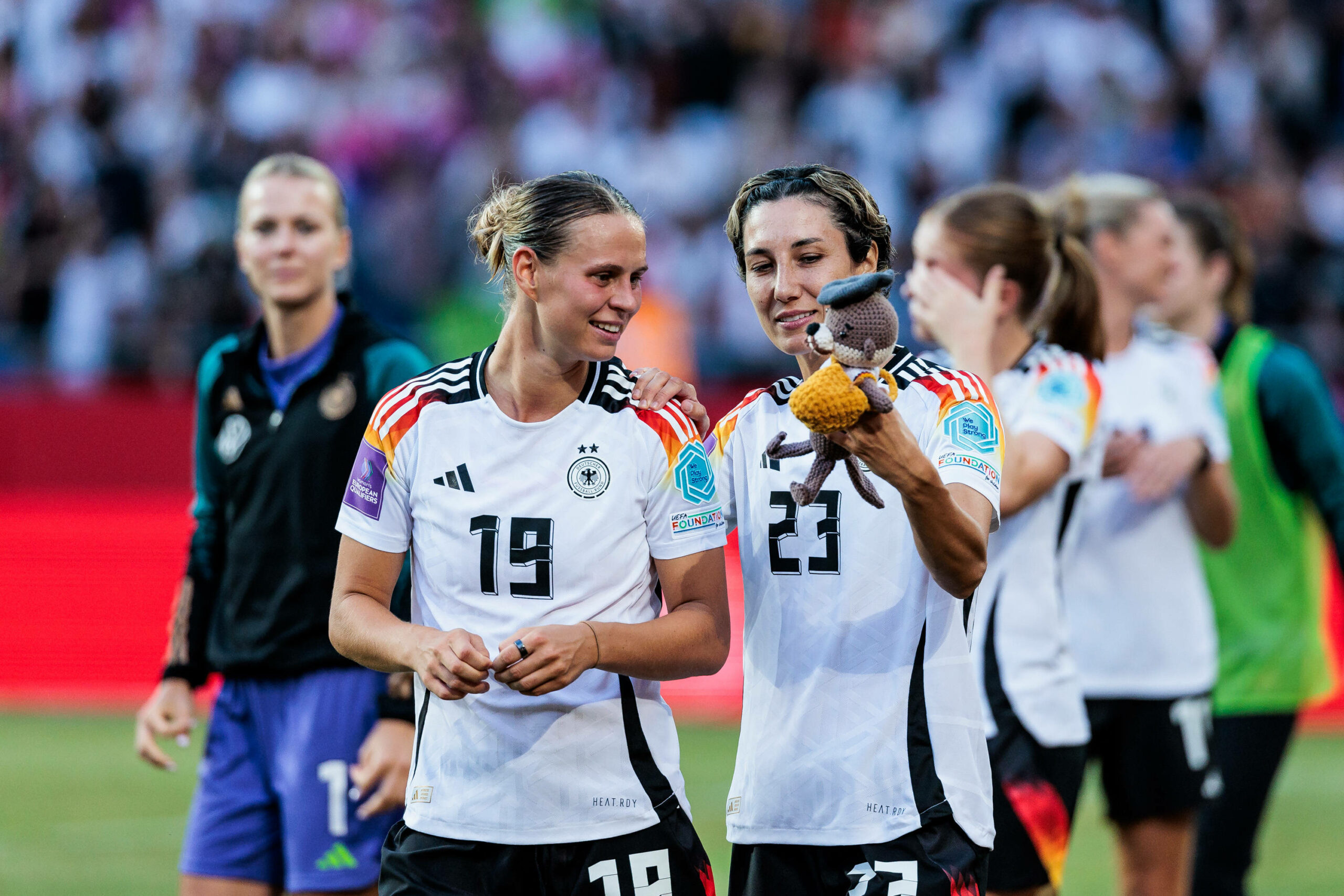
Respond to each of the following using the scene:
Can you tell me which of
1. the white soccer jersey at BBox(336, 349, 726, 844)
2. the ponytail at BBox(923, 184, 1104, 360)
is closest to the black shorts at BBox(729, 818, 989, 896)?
the white soccer jersey at BBox(336, 349, 726, 844)

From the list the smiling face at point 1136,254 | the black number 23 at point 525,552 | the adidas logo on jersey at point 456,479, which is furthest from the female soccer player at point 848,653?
the smiling face at point 1136,254

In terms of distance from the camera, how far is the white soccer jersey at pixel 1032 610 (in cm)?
391

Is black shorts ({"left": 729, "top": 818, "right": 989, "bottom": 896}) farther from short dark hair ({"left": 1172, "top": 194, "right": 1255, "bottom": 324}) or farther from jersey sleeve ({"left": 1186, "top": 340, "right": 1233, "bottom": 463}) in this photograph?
short dark hair ({"left": 1172, "top": 194, "right": 1255, "bottom": 324})

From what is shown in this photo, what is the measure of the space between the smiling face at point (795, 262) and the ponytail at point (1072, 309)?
3.45ft

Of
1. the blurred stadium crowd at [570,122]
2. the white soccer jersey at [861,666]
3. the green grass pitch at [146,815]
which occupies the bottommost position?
the green grass pitch at [146,815]

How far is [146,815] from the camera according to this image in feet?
A: 26.7

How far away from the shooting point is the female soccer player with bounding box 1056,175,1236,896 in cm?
466

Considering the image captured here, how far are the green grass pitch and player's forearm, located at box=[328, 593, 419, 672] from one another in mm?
3585

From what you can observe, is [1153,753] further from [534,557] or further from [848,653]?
[534,557]

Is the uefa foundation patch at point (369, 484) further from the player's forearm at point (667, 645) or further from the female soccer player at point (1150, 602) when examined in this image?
the female soccer player at point (1150, 602)

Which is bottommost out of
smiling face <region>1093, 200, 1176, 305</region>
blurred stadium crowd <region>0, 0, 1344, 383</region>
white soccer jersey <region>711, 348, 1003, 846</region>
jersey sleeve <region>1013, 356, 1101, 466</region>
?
white soccer jersey <region>711, 348, 1003, 846</region>

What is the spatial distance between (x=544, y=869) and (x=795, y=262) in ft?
4.09

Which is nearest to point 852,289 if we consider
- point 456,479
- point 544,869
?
point 456,479

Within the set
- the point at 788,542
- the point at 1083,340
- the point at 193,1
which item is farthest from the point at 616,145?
the point at 788,542
